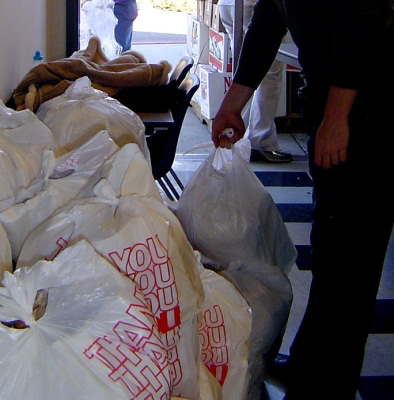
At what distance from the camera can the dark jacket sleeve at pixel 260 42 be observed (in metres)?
1.53

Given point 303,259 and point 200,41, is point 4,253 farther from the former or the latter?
point 200,41

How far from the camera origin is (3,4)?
1738mm

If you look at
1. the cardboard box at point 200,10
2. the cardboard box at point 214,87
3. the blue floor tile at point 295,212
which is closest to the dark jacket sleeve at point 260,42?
the blue floor tile at point 295,212

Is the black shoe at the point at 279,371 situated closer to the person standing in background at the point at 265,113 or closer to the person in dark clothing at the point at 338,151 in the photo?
the person in dark clothing at the point at 338,151

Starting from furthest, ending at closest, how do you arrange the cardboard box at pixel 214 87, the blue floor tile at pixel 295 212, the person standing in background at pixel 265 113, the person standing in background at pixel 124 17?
the cardboard box at pixel 214 87 → the person standing in background at pixel 124 17 → the person standing in background at pixel 265 113 → the blue floor tile at pixel 295 212

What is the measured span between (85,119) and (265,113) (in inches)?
94.0

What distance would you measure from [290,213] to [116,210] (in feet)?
7.12

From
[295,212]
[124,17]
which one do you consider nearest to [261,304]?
[295,212]

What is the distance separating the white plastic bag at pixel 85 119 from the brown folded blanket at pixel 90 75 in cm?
17

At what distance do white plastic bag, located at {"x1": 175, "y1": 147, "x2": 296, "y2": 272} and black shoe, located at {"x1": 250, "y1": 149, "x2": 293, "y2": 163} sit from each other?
7.28 ft

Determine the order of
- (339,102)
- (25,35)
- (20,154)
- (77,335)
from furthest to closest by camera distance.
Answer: (25,35)
(339,102)
(20,154)
(77,335)

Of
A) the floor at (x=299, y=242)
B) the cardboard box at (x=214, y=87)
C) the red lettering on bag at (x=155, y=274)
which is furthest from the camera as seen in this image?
the cardboard box at (x=214, y=87)

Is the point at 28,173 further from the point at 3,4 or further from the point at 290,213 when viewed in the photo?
the point at 290,213

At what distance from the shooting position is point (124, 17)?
396cm
